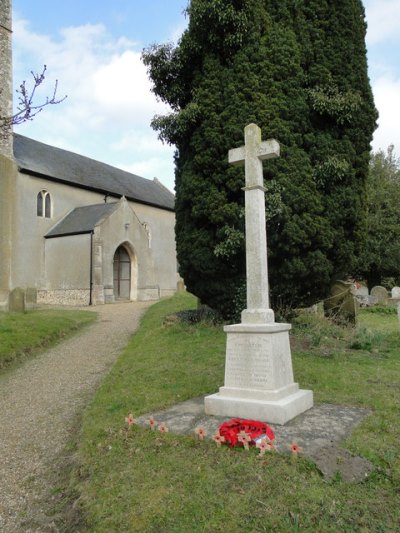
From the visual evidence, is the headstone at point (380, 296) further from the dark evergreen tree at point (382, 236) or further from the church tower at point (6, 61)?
the church tower at point (6, 61)

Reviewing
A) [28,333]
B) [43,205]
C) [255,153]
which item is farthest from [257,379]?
[43,205]

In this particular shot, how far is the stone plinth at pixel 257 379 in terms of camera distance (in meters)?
4.73

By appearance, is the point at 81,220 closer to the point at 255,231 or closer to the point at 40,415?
the point at 40,415

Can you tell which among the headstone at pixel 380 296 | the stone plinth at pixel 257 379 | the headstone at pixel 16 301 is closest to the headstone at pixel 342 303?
the stone plinth at pixel 257 379

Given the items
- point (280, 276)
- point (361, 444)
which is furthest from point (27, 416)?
point (280, 276)

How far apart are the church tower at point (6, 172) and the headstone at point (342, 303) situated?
16.7 meters

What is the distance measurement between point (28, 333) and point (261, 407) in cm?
868

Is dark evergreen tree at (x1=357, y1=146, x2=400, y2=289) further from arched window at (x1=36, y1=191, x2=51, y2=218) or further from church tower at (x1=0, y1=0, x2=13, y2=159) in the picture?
church tower at (x1=0, y1=0, x2=13, y2=159)

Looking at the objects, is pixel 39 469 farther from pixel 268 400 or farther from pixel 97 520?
pixel 268 400

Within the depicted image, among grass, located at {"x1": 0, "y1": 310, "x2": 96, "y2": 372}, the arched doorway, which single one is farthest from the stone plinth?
the arched doorway

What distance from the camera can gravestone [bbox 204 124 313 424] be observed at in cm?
473

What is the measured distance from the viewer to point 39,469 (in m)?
4.54

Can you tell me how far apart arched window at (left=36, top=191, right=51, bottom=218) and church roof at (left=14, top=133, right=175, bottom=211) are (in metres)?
0.99

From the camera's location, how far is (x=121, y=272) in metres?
26.2
